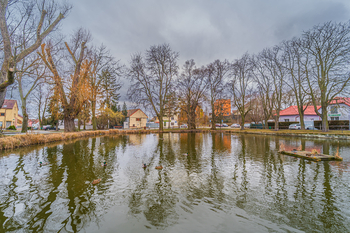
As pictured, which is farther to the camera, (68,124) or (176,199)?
(68,124)

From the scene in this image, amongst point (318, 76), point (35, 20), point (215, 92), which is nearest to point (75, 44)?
point (35, 20)

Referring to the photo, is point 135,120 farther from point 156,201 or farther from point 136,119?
point 156,201

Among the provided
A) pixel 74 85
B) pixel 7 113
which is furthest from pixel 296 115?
pixel 7 113

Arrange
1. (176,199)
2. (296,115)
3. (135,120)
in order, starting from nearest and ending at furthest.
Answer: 1. (176,199)
2. (296,115)
3. (135,120)

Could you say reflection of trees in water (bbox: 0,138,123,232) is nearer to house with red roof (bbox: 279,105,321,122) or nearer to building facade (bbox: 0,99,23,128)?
house with red roof (bbox: 279,105,321,122)

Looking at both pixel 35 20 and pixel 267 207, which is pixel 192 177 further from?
pixel 35 20

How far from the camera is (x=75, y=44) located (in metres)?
23.0

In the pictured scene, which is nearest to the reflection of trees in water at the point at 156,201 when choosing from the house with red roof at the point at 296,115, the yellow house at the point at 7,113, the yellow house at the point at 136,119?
the house with red roof at the point at 296,115

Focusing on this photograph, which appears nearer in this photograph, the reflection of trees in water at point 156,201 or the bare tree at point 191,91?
the reflection of trees in water at point 156,201

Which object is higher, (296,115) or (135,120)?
(296,115)

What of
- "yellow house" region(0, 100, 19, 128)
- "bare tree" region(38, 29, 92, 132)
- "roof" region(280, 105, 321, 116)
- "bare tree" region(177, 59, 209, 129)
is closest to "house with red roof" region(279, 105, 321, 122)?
"roof" region(280, 105, 321, 116)

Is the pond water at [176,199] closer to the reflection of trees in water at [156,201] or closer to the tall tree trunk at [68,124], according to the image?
the reflection of trees in water at [156,201]

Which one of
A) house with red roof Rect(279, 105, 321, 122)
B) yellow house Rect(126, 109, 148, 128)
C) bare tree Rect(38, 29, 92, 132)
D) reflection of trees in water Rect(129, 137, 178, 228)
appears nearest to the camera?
reflection of trees in water Rect(129, 137, 178, 228)

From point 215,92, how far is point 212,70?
4691mm
